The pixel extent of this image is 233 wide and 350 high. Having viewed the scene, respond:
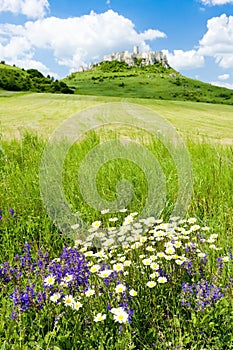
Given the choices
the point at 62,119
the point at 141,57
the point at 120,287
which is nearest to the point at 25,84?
the point at 62,119

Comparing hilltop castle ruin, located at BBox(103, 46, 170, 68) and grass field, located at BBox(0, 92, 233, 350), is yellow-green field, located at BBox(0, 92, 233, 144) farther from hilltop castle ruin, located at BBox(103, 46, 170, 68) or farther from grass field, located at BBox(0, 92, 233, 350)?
hilltop castle ruin, located at BBox(103, 46, 170, 68)

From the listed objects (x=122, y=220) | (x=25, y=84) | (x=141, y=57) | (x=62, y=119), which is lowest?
(x=122, y=220)

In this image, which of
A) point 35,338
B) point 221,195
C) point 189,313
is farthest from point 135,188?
point 35,338

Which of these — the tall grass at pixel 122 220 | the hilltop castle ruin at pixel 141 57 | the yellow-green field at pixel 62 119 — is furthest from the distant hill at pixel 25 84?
the hilltop castle ruin at pixel 141 57

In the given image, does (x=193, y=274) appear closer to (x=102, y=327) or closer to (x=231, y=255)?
(x=231, y=255)

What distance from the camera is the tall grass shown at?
2133mm

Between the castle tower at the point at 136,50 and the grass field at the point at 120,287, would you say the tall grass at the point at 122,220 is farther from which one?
the castle tower at the point at 136,50

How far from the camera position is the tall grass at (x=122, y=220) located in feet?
7.00

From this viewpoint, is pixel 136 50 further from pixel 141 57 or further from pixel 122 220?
pixel 122 220

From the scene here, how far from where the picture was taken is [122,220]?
3.82 m

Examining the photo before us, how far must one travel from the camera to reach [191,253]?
2766 millimetres

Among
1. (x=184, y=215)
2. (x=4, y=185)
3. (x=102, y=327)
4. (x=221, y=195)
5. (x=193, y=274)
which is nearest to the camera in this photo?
(x=102, y=327)

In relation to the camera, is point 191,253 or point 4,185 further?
point 4,185

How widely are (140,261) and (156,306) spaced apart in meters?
0.44
